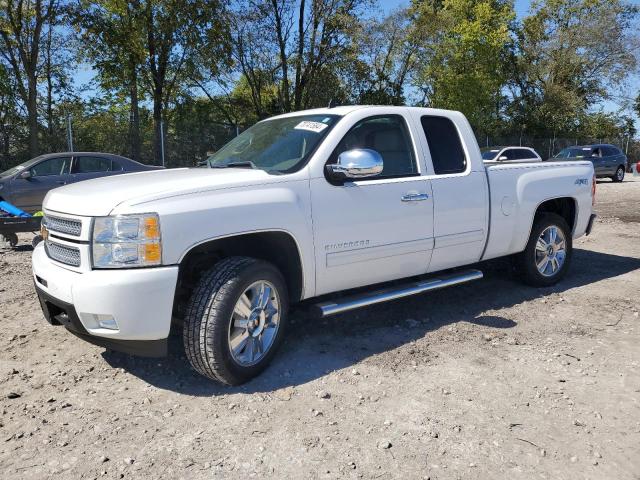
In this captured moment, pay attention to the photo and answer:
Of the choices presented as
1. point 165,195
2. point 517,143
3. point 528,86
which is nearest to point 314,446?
point 165,195

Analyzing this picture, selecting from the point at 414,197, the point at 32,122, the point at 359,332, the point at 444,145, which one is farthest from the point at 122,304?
the point at 32,122

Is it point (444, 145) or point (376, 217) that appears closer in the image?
point (376, 217)

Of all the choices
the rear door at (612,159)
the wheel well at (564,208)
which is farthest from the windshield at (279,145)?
the rear door at (612,159)

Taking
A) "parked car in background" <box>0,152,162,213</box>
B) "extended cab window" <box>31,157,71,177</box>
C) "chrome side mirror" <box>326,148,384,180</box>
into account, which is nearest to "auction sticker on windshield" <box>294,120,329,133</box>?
"chrome side mirror" <box>326,148,384,180</box>

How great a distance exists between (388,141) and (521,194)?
1.70m

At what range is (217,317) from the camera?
11.1ft

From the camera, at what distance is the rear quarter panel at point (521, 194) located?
5.19m

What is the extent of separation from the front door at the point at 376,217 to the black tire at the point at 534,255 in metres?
1.67

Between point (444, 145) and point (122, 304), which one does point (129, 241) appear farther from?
point (444, 145)

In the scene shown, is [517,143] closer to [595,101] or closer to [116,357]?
[595,101]

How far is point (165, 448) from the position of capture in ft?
9.55

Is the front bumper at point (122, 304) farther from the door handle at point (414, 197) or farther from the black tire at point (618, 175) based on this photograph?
the black tire at point (618, 175)

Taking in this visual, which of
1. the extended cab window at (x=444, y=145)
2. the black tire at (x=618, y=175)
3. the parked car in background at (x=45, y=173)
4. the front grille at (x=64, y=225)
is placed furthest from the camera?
the black tire at (x=618, y=175)

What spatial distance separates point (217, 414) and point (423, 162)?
2642 millimetres
